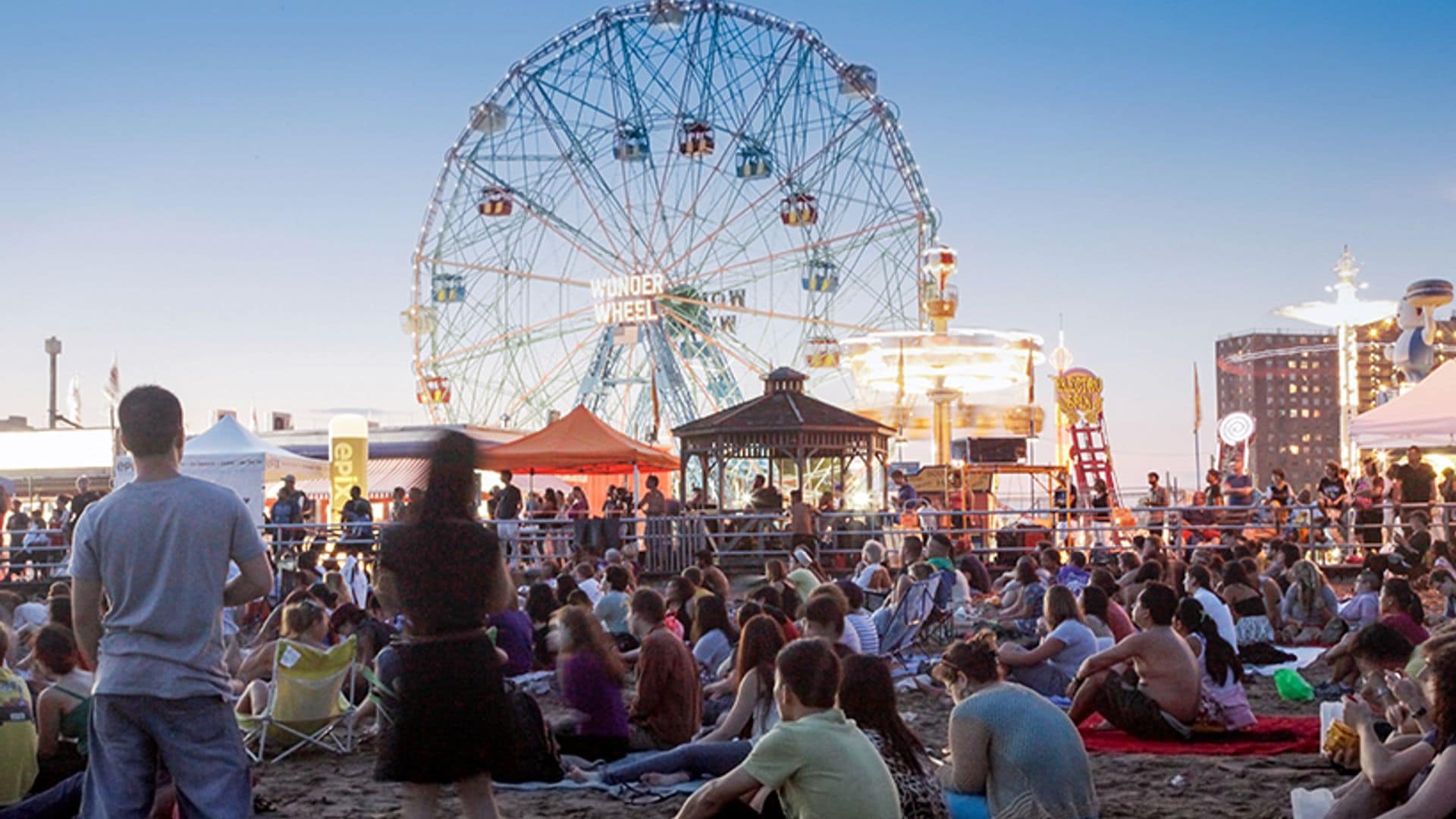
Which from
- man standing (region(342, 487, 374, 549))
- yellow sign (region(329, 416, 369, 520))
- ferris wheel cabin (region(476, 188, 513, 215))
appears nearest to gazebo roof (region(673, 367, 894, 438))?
yellow sign (region(329, 416, 369, 520))

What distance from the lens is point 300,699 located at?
804 cm

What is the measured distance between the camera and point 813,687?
439 cm

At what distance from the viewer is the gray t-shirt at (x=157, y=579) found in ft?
12.4

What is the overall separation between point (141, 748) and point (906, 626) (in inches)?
333

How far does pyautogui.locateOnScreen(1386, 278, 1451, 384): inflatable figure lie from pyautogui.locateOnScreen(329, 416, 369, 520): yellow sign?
63.1ft

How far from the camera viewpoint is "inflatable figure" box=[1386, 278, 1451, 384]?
28547mm

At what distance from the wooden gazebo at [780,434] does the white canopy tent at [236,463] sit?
5.18 metres

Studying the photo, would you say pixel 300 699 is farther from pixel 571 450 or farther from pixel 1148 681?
pixel 571 450

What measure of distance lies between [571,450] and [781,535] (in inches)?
133

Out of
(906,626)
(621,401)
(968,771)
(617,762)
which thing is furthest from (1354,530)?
(621,401)

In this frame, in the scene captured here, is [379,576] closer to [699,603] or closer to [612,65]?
[699,603]

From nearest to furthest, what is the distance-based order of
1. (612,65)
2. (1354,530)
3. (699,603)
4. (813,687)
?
(813,687) → (699,603) → (1354,530) → (612,65)

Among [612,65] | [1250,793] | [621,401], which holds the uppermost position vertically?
Result: [612,65]

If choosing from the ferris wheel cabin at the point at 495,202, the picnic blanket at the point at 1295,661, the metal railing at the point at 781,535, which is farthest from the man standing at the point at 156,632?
the ferris wheel cabin at the point at 495,202
